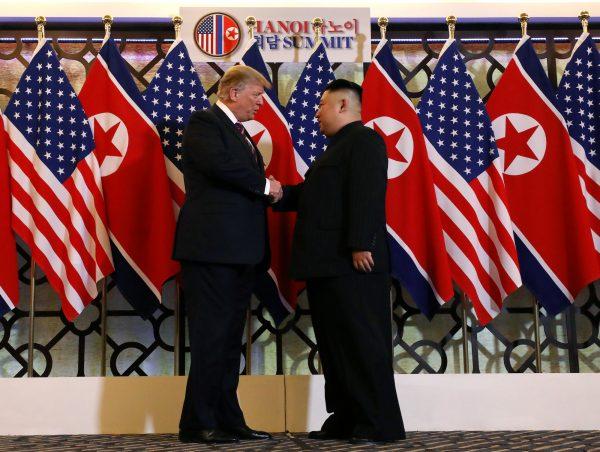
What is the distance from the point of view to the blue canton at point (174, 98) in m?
3.88

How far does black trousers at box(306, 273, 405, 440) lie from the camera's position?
298 cm

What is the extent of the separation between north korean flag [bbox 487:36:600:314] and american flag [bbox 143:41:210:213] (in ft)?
4.92

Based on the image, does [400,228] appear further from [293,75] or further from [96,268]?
[96,268]

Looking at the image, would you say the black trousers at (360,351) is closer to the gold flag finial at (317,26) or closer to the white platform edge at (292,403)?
the white platform edge at (292,403)

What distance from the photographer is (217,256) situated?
3049 mm

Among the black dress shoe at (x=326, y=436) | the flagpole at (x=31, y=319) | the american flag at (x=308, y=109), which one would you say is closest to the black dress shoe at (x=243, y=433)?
the black dress shoe at (x=326, y=436)

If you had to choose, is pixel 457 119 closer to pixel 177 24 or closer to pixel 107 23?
pixel 177 24

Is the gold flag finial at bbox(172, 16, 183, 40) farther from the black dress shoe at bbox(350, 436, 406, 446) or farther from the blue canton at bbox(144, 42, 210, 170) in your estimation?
the black dress shoe at bbox(350, 436, 406, 446)

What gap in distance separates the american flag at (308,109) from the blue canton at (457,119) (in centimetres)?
51

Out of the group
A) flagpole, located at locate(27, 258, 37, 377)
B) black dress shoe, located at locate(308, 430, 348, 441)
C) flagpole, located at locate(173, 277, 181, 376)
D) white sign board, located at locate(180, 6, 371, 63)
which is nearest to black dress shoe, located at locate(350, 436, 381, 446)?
black dress shoe, located at locate(308, 430, 348, 441)

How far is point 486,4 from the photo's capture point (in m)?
4.23

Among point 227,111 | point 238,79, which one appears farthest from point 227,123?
point 238,79

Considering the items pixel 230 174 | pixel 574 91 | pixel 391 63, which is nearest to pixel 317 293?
pixel 230 174

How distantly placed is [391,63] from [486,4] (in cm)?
68
